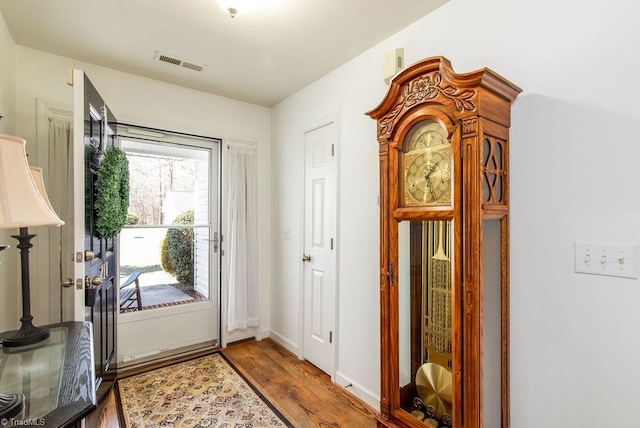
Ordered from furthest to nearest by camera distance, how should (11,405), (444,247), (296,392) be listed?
(296,392) → (444,247) → (11,405)

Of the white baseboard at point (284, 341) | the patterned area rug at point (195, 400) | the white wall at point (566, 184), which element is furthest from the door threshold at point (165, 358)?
the white wall at point (566, 184)

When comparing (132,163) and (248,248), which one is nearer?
(132,163)

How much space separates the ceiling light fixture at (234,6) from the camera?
66.4 inches

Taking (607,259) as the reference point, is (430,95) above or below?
above

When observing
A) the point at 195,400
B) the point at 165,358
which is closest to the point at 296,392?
the point at 195,400

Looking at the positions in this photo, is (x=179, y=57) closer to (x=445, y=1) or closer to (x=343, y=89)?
(x=343, y=89)

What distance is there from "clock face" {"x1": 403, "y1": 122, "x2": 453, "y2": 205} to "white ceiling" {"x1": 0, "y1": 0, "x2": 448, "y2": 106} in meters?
0.88

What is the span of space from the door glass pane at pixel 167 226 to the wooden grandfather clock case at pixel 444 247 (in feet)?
7.08

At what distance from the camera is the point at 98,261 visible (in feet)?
6.60

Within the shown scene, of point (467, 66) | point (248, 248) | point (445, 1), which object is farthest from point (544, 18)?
point (248, 248)

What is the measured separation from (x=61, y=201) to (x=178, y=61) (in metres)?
1.35

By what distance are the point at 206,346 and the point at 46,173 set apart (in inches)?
79.7

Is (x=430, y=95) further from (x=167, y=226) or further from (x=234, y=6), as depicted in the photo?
(x=167, y=226)

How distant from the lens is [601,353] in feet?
4.03
